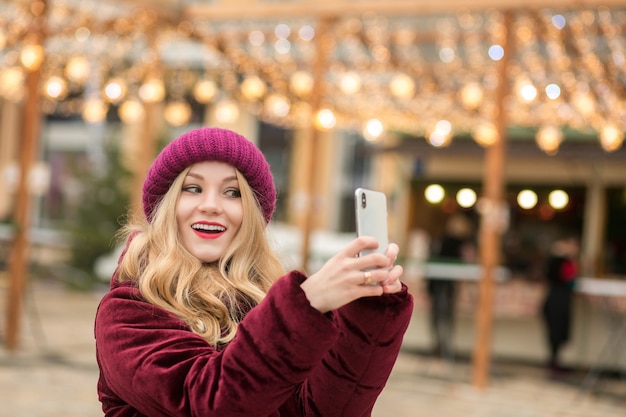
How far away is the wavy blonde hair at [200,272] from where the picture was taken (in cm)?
162

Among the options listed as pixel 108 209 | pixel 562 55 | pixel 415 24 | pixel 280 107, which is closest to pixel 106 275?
pixel 108 209

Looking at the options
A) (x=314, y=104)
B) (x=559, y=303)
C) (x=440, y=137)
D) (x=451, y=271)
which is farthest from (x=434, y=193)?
(x=314, y=104)

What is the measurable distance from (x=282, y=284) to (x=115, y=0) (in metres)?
7.06

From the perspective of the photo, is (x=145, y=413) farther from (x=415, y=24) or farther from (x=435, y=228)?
(x=435, y=228)

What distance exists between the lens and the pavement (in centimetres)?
651

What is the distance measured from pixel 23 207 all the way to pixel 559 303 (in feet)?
16.5

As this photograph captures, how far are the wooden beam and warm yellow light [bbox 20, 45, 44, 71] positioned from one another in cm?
158

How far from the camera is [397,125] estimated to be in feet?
50.2

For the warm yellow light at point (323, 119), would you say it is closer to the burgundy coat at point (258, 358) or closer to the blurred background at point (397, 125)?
the blurred background at point (397, 125)

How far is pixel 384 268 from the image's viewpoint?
4.45ft

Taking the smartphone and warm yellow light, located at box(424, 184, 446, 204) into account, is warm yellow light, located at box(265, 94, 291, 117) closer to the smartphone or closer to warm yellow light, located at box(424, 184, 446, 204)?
warm yellow light, located at box(424, 184, 446, 204)

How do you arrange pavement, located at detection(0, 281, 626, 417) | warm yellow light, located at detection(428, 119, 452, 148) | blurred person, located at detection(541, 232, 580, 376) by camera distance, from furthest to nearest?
warm yellow light, located at detection(428, 119, 452, 148), blurred person, located at detection(541, 232, 580, 376), pavement, located at detection(0, 281, 626, 417)

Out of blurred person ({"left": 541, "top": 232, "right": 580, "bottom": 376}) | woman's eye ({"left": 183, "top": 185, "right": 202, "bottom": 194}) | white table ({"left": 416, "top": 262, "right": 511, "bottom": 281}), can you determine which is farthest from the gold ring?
blurred person ({"left": 541, "top": 232, "right": 580, "bottom": 376})

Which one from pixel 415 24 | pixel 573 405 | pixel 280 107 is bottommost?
pixel 573 405
